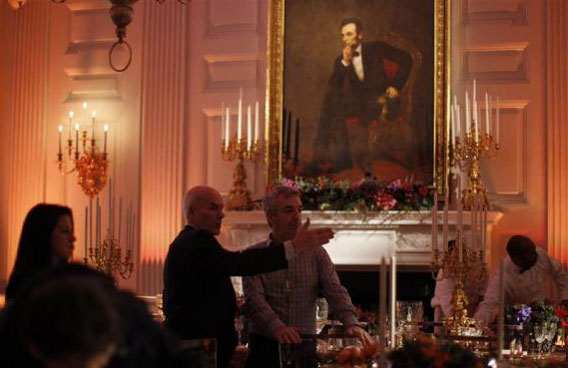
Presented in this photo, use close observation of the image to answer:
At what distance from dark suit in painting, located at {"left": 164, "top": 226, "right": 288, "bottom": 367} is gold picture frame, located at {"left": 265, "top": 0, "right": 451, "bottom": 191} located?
5.00 m

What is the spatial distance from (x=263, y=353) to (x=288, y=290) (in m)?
0.28

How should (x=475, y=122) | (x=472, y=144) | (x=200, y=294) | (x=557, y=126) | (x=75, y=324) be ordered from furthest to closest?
1. (x=557, y=126)
2. (x=475, y=122)
3. (x=472, y=144)
4. (x=200, y=294)
5. (x=75, y=324)

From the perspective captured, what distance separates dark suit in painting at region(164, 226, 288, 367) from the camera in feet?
12.9

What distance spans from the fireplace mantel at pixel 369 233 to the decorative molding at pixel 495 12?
177cm

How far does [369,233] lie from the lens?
868 centimetres

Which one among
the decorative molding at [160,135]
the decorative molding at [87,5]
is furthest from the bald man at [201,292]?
the decorative molding at [87,5]

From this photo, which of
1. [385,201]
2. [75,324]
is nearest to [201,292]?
[75,324]

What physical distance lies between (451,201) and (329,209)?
42.9 inches

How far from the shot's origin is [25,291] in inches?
63.6

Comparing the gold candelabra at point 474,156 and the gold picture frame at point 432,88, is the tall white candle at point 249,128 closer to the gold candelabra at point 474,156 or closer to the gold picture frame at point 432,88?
the gold picture frame at point 432,88

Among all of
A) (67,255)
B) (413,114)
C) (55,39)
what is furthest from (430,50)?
(67,255)

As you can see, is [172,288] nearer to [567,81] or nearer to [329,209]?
[329,209]

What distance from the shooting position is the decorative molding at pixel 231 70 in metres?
9.29

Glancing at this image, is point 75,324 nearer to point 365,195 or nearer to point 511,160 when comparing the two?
point 365,195
